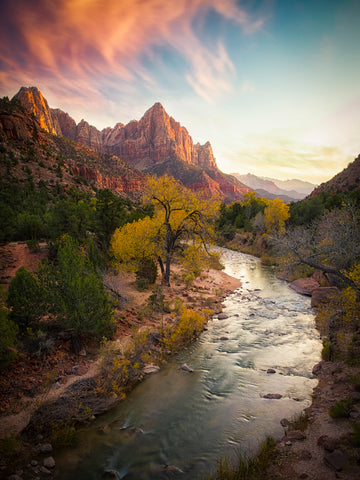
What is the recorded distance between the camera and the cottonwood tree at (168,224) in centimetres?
1798

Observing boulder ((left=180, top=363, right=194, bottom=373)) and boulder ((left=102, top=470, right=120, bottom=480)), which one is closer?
boulder ((left=102, top=470, right=120, bottom=480))

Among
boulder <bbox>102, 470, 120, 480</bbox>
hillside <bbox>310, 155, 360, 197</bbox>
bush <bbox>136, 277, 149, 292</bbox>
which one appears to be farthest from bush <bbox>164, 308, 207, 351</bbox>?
hillside <bbox>310, 155, 360, 197</bbox>

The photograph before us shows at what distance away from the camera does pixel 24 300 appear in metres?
8.94

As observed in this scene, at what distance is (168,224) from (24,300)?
36.3 feet

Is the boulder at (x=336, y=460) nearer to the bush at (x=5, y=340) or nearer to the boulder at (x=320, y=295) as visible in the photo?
the bush at (x=5, y=340)

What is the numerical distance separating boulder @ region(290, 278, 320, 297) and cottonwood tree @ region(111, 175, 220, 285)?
1112 centimetres

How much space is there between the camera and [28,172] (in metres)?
46.3

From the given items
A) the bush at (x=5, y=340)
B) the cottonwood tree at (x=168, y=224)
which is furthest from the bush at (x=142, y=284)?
the bush at (x=5, y=340)

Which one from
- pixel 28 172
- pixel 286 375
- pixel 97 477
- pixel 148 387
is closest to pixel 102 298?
pixel 148 387

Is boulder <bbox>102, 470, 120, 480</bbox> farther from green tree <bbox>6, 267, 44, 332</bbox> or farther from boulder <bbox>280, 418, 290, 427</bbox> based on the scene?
green tree <bbox>6, 267, 44, 332</bbox>

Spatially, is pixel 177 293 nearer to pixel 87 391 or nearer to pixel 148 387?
pixel 148 387

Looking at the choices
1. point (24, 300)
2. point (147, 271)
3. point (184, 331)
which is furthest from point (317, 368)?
point (147, 271)

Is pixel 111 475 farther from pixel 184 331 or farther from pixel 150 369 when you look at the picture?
pixel 184 331

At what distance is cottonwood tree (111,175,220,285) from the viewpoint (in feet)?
59.0
